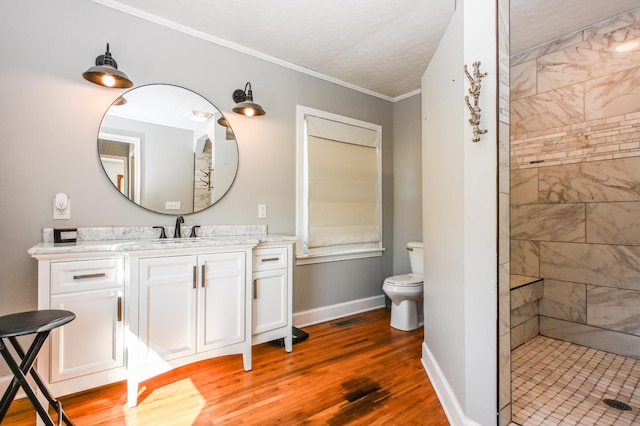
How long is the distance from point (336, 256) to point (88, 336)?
2.22 meters

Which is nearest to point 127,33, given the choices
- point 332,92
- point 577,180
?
point 332,92

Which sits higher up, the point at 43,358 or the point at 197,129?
the point at 197,129

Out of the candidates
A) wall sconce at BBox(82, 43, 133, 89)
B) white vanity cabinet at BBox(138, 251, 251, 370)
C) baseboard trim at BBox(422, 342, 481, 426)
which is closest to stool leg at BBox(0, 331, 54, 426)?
white vanity cabinet at BBox(138, 251, 251, 370)

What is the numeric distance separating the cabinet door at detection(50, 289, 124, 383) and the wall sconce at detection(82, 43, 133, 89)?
4.31 ft

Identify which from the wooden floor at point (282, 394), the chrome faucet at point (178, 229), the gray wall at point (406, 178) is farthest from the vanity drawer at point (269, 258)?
the gray wall at point (406, 178)

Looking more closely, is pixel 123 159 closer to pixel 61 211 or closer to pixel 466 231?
pixel 61 211

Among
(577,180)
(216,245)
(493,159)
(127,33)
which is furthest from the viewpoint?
(577,180)

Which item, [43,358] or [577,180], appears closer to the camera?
[43,358]

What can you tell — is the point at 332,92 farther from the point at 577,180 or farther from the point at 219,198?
the point at 577,180

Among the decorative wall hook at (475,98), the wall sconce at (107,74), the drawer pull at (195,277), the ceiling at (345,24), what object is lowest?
the drawer pull at (195,277)

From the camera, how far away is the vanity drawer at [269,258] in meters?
2.35

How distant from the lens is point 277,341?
8.91ft

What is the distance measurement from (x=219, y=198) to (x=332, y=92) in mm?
1711

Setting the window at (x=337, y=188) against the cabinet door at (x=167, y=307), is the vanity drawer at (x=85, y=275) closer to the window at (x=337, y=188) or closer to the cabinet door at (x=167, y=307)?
the cabinet door at (x=167, y=307)
